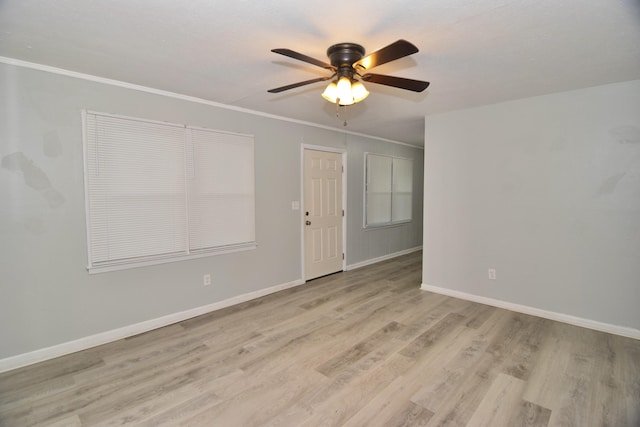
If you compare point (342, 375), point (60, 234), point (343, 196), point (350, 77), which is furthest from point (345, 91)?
point (343, 196)

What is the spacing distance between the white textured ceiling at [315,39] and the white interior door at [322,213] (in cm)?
174

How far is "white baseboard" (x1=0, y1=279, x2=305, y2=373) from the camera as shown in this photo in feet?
7.76

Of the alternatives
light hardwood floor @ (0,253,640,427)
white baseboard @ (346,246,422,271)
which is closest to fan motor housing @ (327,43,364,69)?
light hardwood floor @ (0,253,640,427)

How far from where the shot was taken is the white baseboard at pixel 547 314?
9.28 feet

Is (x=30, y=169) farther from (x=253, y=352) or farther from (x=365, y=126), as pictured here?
(x=365, y=126)

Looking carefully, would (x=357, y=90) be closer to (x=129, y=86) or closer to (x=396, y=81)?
(x=396, y=81)

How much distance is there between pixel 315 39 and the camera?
197 centimetres

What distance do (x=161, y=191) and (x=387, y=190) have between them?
4.12 metres

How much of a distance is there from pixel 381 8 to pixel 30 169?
113 inches

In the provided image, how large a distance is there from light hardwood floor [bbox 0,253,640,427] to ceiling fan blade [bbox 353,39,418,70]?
214 cm

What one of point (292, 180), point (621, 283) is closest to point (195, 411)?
point (292, 180)

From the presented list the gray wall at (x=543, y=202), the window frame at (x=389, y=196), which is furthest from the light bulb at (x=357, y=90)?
the window frame at (x=389, y=196)

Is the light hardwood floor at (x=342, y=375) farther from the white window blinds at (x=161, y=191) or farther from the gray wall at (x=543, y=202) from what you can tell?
the white window blinds at (x=161, y=191)

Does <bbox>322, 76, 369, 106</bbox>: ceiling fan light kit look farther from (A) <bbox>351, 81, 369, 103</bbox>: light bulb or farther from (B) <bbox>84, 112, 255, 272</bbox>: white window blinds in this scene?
(B) <bbox>84, 112, 255, 272</bbox>: white window blinds
